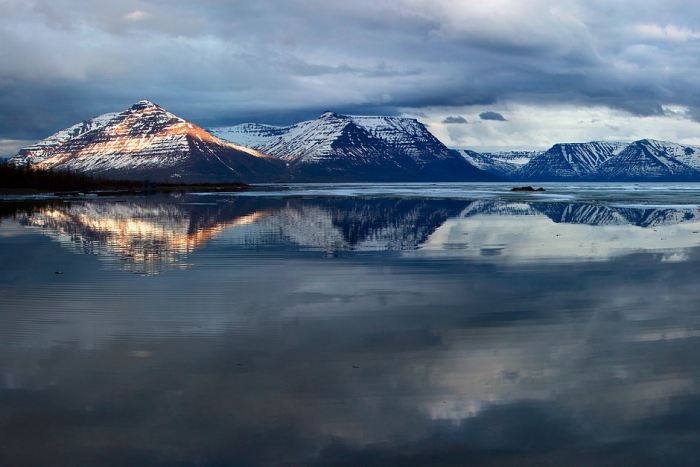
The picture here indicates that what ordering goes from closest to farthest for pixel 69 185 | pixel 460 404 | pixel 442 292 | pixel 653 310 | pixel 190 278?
pixel 460 404 < pixel 653 310 < pixel 442 292 < pixel 190 278 < pixel 69 185

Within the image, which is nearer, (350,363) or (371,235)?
(350,363)

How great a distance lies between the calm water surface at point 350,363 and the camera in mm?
8648

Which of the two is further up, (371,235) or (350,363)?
(371,235)

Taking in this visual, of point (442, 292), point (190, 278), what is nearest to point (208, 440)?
point (442, 292)

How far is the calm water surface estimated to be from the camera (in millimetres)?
8648

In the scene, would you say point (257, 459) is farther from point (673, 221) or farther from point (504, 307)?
point (673, 221)

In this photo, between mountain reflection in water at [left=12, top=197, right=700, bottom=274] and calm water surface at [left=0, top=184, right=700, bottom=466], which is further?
mountain reflection in water at [left=12, top=197, right=700, bottom=274]

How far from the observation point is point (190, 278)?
2192 centimetres

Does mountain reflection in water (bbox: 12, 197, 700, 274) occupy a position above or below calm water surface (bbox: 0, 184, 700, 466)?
above

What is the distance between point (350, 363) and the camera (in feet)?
39.4

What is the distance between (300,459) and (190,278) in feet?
47.4

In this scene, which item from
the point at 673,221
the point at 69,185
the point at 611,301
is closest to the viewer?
the point at 611,301

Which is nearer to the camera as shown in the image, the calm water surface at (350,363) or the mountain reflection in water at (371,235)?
the calm water surface at (350,363)

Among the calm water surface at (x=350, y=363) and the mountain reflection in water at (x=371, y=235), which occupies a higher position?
the mountain reflection in water at (x=371, y=235)
